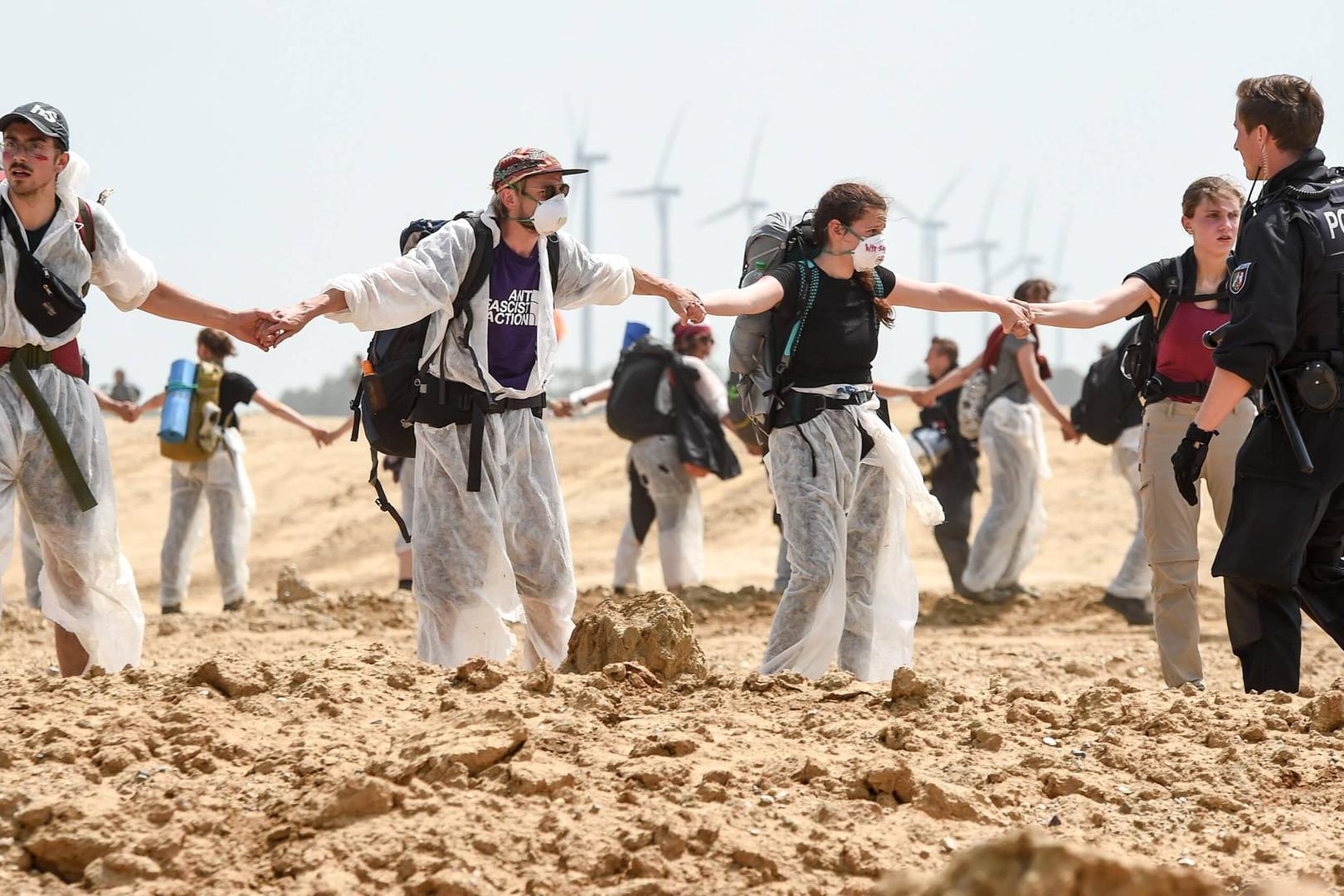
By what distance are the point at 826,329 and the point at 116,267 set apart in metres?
2.52

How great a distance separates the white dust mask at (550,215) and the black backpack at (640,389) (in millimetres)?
5389

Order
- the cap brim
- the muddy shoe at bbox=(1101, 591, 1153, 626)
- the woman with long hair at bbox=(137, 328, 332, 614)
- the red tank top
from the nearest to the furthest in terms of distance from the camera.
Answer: the cap brim
the red tank top
the muddy shoe at bbox=(1101, 591, 1153, 626)
the woman with long hair at bbox=(137, 328, 332, 614)

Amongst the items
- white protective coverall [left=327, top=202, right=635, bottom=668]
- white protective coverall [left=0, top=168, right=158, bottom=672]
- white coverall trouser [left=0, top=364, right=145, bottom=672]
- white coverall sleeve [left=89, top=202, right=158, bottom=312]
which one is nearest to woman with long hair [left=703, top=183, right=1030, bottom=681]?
white protective coverall [left=327, top=202, right=635, bottom=668]

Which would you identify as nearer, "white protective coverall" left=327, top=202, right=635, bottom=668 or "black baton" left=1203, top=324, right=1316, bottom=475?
"black baton" left=1203, top=324, right=1316, bottom=475

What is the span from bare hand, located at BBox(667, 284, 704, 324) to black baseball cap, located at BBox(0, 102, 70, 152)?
2.14m

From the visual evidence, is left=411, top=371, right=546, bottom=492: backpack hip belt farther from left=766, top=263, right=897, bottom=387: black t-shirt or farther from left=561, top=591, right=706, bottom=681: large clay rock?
left=766, top=263, right=897, bottom=387: black t-shirt

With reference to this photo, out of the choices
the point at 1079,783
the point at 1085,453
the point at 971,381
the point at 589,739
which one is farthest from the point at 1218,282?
the point at 1085,453

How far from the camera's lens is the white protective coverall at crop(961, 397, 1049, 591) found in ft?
38.1

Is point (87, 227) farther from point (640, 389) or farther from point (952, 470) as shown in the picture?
point (952, 470)

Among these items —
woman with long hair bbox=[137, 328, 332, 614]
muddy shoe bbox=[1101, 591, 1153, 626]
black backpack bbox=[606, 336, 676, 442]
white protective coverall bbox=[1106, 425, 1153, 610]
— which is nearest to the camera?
white protective coverall bbox=[1106, 425, 1153, 610]

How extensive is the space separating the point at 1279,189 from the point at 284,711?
344cm

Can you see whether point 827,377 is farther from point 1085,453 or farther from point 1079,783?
point 1085,453

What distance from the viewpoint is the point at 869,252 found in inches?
253

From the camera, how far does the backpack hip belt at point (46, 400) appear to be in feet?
18.1
